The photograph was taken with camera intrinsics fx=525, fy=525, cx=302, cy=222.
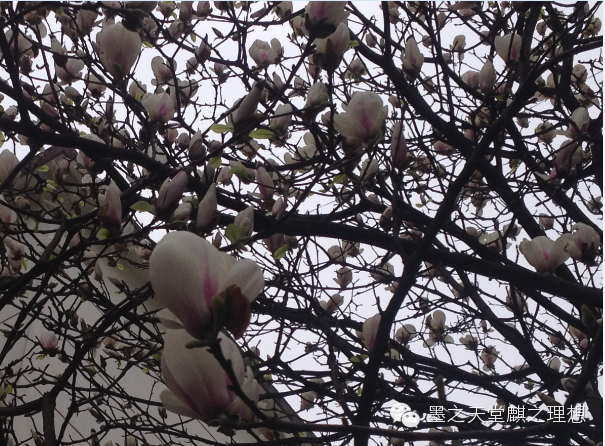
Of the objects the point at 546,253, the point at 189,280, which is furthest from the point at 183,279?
the point at 546,253

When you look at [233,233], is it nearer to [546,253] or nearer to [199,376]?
[199,376]

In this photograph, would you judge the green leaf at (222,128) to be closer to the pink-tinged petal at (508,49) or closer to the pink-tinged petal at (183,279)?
the pink-tinged petal at (183,279)

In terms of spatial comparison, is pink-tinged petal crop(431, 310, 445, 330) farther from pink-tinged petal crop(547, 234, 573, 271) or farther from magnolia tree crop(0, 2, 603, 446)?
pink-tinged petal crop(547, 234, 573, 271)

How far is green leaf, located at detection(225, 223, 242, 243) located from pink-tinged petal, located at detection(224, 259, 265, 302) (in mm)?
288

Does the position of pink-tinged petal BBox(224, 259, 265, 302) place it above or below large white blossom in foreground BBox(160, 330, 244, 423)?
above

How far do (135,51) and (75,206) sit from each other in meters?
0.62

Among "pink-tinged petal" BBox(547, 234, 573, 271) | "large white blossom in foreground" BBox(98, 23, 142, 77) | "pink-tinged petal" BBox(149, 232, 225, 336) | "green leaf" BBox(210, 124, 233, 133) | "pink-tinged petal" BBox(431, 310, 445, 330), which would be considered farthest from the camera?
"pink-tinged petal" BBox(431, 310, 445, 330)

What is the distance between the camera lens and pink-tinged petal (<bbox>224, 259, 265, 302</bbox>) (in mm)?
439

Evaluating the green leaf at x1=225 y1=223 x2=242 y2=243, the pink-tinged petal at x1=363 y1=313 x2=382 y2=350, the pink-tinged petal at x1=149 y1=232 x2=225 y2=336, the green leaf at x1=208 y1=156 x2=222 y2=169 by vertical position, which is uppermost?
the green leaf at x1=208 y1=156 x2=222 y2=169

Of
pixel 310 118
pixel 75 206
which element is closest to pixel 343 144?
pixel 310 118

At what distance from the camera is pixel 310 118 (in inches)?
37.4

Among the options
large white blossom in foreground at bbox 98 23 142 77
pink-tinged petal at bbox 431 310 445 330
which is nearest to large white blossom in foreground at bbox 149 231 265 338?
large white blossom in foreground at bbox 98 23 142 77

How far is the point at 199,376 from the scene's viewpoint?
45 cm

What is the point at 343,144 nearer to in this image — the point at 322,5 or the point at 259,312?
the point at 322,5
